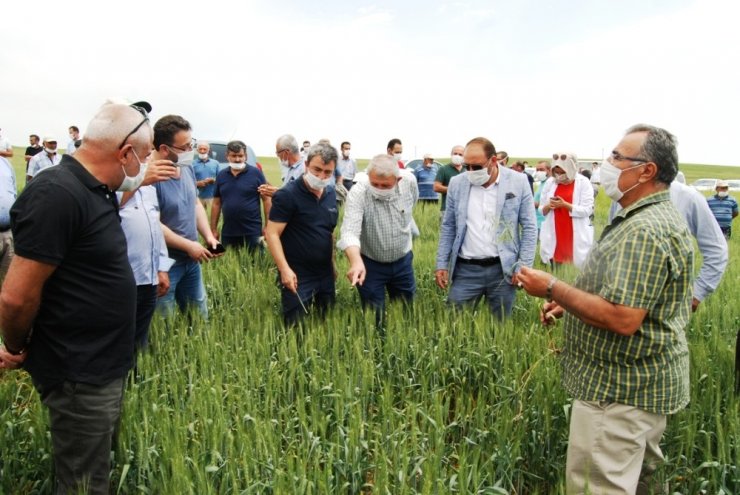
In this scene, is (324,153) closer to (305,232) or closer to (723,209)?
(305,232)

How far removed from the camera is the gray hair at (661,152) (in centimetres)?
198

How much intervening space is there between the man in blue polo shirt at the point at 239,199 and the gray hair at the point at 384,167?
2.24 metres

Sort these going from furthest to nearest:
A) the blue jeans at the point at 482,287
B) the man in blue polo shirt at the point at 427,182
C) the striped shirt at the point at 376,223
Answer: the man in blue polo shirt at the point at 427,182 < the blue jeans at the point at 482,287 < the striped shirt at the point at 376,223

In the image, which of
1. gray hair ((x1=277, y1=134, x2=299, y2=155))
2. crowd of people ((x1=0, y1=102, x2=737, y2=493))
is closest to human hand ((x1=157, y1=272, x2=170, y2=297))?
crowd of people ((x1=0, y1=102, x2=737, y2=493))

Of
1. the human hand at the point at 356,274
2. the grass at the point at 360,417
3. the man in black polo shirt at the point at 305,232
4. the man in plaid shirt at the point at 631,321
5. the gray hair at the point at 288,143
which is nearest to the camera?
the man in plaid shirt at the point at 631,321

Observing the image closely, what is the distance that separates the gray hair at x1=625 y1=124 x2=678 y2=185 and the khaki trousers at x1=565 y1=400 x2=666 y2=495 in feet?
2.84

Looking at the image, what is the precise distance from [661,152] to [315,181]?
226 cm

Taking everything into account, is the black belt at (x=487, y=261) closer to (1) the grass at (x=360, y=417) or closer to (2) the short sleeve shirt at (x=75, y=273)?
(1) the grass at (x=360, y=417)

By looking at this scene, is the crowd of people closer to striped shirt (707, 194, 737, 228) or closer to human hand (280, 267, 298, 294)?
human hand (280, 267, 298, 294)

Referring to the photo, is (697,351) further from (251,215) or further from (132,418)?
(251,215)

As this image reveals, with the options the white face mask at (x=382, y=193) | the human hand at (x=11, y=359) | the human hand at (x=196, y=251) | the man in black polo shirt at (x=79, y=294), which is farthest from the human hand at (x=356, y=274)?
the human hand at (x=11, y=359)

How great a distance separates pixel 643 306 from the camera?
1.83 m

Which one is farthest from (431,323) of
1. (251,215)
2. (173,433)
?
(251,215)

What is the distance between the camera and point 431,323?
374 cm
